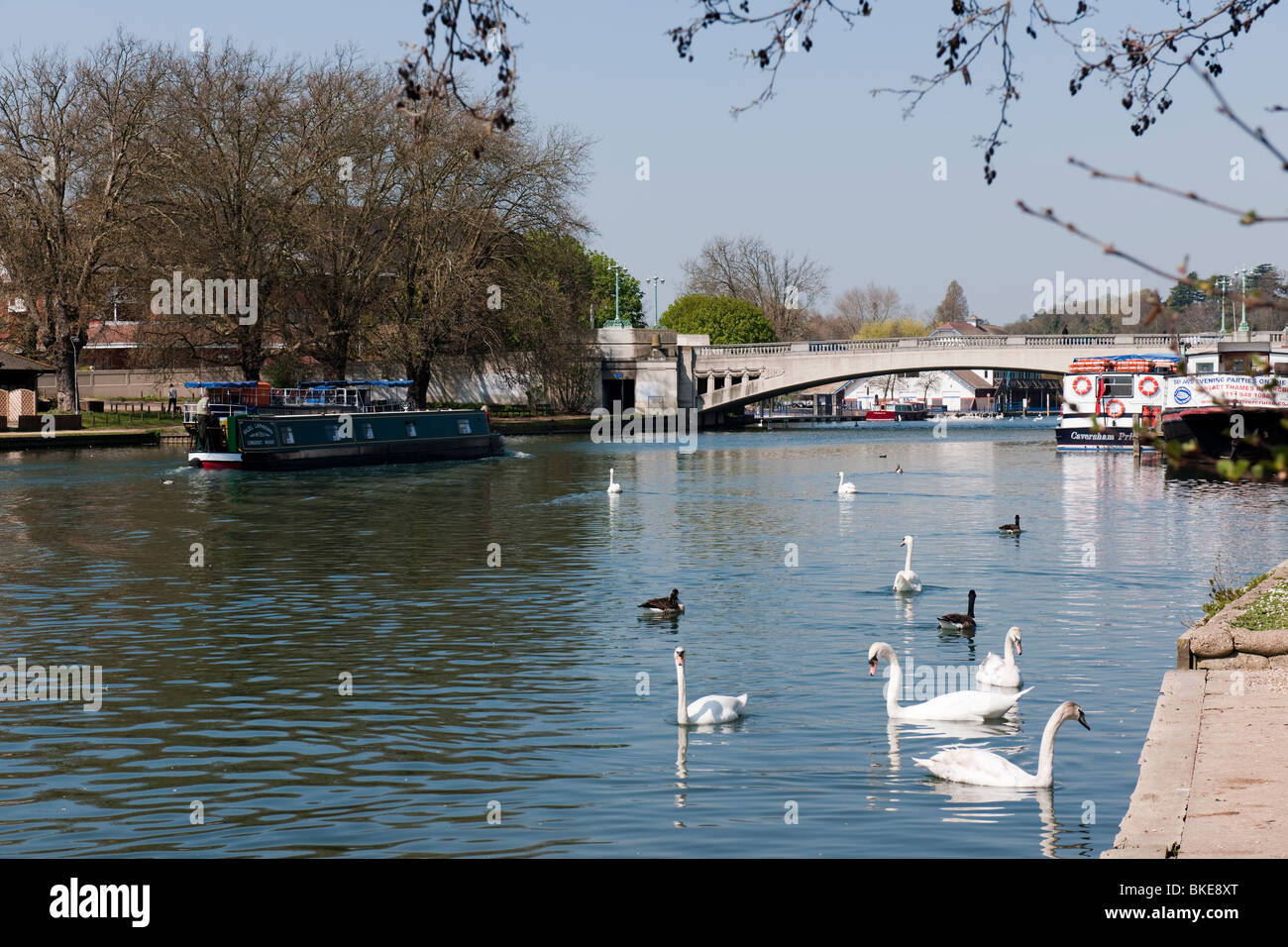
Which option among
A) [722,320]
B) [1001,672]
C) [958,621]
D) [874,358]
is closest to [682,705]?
[1001,672]

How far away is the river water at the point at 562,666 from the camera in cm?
1059

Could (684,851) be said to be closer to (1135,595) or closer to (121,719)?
(121,719)

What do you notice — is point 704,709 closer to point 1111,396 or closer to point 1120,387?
point 1111,396

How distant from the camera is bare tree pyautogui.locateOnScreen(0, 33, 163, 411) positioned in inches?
2564

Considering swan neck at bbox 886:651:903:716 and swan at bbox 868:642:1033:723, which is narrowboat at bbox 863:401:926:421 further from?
swan at bbox 868:642:1033:723

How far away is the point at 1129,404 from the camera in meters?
69.2

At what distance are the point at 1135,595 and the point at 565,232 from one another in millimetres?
59710

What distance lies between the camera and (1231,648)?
1320 cm

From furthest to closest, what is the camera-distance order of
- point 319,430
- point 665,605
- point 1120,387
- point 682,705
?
point 1120,387, point 319,430, point 665,605, point 682,705

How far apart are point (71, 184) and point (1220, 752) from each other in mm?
68885

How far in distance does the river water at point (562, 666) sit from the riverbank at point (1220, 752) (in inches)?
31.4

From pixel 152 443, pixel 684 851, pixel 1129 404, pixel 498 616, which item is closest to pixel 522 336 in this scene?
pixel 152 443

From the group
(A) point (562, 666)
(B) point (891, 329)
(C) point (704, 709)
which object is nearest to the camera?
(C) point (704, 709)

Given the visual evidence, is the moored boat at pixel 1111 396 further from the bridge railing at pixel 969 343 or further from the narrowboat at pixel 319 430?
the narrowboat at pixel 319 430
